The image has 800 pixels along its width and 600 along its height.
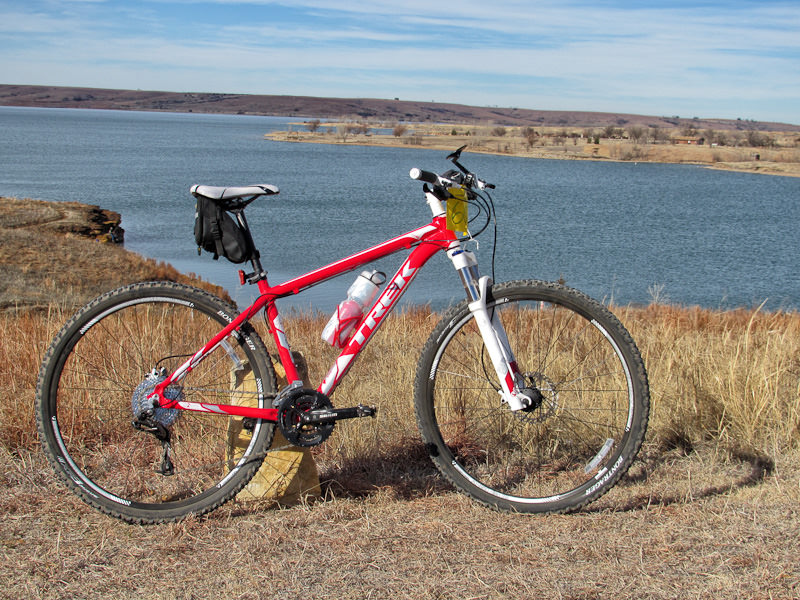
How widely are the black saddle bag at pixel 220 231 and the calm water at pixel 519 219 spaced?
941 centimetres

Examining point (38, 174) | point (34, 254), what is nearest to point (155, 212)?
point (34, 254)

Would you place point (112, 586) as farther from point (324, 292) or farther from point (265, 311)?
point (324, 292)

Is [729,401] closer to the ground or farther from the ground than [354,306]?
closer to the ground

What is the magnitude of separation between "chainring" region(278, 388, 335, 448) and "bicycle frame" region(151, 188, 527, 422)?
1.8 inches

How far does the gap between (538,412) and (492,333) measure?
1.46ft

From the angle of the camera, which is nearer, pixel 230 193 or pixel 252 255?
pixel 230 193

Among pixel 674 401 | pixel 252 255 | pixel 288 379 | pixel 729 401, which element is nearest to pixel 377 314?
pixel 288 379

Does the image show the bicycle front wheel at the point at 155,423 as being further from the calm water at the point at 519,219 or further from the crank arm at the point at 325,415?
the calm water at the point at 519,219

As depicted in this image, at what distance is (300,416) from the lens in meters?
3.34

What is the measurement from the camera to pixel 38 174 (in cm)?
4725

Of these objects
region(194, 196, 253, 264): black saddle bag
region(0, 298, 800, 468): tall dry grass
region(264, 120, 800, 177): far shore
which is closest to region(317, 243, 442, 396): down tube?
region(194, 196, 253, 264): black saddle bag

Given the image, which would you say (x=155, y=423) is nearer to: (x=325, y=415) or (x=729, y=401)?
(x=325, y=415)

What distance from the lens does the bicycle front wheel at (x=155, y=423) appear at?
10.7 ft

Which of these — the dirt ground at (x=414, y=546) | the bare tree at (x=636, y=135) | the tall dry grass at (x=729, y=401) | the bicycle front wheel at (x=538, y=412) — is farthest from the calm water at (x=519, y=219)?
the bare tree at (x=636, y=135)
